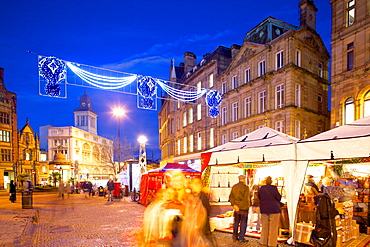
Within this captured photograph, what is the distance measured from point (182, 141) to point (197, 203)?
3296 centimetres

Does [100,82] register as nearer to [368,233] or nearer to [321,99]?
[368,233]

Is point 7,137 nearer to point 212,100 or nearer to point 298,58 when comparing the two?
point 212,100

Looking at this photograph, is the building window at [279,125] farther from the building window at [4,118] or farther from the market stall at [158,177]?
the building window at [4,118]

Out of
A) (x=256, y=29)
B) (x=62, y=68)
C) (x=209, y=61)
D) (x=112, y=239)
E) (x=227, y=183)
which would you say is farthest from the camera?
(x=209, y=61)

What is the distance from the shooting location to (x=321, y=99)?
2500 centimetres

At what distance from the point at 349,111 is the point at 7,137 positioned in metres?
47.6

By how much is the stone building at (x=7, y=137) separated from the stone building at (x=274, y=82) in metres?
32.6

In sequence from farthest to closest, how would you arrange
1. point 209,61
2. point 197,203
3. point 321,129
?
point 209,61
point 321,129
point 197,203

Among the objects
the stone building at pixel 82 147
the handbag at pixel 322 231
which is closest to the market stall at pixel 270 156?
the handbag at pixel 322 231

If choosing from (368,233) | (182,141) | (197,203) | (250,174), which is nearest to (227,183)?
(250,174)

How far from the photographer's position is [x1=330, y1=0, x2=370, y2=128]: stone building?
1611 centimetres

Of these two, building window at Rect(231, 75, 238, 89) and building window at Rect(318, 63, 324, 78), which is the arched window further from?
building window at Rect(231, 75, 238, 89)

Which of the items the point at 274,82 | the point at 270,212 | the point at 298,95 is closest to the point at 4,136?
the point at 274,82

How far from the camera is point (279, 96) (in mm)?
22625
